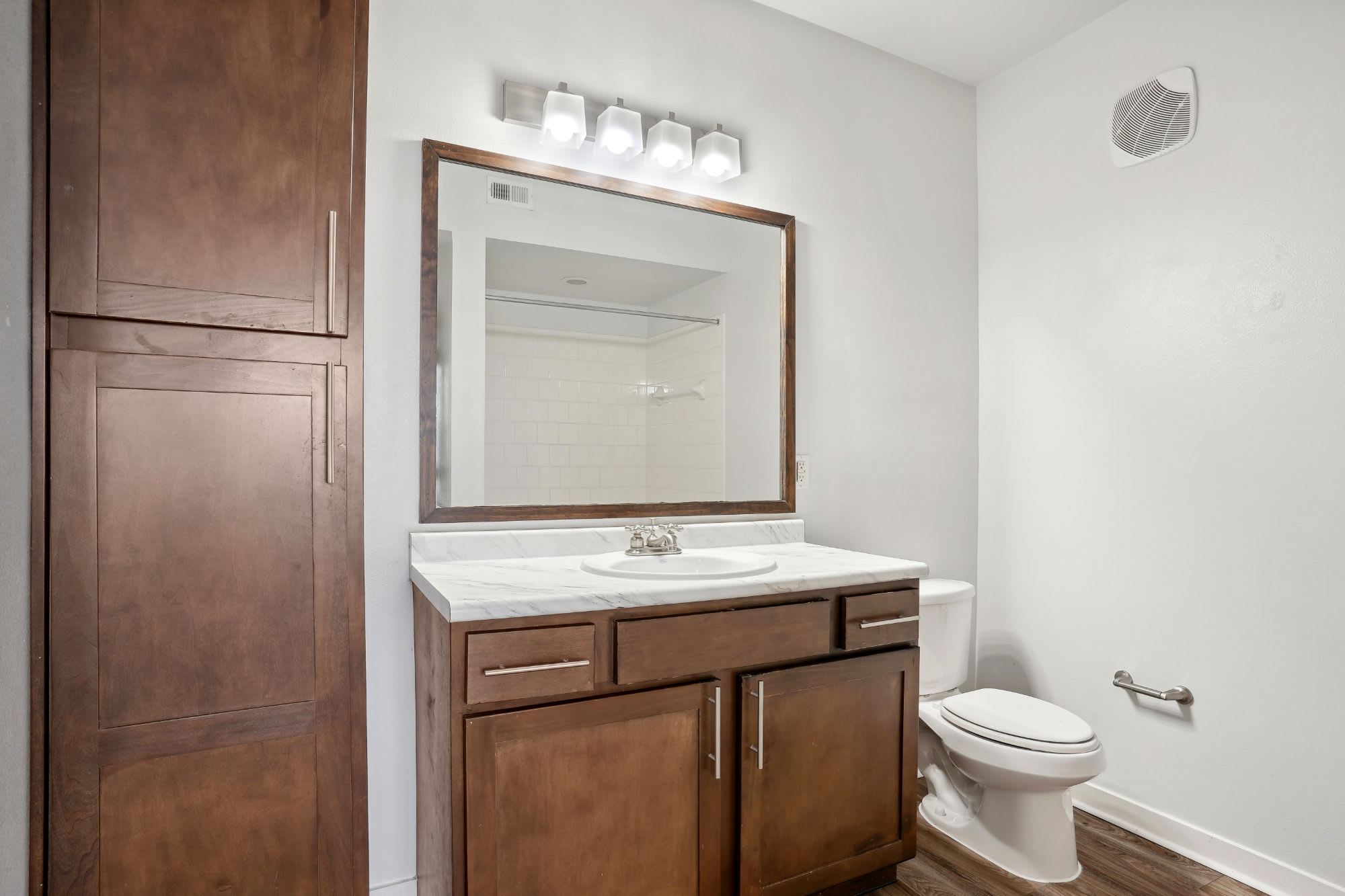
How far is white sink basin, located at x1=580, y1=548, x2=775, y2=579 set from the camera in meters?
1.61

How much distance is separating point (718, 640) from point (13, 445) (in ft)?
4.18

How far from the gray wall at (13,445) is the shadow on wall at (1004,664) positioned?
2.67 metres

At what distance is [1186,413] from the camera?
2.07 meters

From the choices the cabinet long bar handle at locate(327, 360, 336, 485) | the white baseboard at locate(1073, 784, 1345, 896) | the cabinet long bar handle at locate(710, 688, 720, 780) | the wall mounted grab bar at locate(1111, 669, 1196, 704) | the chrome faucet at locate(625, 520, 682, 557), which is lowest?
the white baseboard at locate(1073, 784, 1345, 896)

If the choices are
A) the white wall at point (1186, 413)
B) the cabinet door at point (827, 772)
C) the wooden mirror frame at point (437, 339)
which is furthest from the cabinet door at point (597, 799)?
the white wall at point (1186, 413)

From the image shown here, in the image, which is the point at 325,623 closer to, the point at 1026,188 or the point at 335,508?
Result: the point at 335,508

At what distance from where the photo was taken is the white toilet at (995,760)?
1846 mm

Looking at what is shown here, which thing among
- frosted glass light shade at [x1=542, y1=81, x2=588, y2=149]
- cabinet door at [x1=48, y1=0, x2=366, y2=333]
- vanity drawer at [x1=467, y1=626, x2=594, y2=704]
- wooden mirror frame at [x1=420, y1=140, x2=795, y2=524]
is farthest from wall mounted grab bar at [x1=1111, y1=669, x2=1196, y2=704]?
cabinet door at [x1=48, y1=0, x2=366, y2=333]

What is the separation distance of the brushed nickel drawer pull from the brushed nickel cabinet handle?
0.31 metres

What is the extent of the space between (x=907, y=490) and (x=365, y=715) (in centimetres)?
186

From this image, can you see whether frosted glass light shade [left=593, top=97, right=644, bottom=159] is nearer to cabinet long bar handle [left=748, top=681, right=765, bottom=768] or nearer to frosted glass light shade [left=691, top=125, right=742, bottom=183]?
frosted glass light shade [left=691, top=125, right=742, bottom=183]

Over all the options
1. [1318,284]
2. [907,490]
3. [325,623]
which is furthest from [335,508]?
[1318,284]

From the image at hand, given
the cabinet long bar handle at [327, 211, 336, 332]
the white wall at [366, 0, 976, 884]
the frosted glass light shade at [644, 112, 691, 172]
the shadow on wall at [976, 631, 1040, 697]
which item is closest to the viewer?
→ the cabinet long bar handle at [327, 211, 336, 332]

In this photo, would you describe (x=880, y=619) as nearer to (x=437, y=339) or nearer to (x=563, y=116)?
(x=437, y=339)
